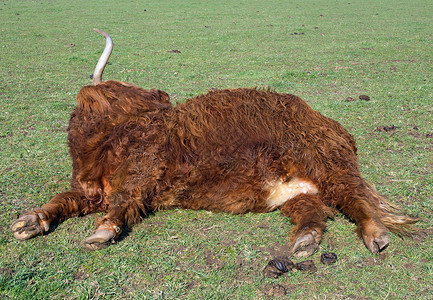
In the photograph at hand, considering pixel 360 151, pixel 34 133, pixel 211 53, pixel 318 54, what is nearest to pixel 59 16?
pixel 211 53

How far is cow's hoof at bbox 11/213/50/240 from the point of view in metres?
3.10

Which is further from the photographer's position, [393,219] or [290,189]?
[290,189]

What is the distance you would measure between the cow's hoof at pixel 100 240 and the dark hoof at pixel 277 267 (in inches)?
45.0

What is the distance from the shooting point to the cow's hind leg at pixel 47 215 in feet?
10.2

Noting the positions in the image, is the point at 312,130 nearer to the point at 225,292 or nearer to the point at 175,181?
the point at 175,181

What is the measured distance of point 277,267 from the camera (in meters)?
2.79

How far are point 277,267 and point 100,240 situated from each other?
1.27 metres

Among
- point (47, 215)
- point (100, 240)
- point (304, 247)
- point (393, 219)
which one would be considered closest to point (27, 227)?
point (47, 215)

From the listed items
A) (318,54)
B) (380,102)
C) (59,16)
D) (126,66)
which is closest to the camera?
(380,102)

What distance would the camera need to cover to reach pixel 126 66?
976 cm

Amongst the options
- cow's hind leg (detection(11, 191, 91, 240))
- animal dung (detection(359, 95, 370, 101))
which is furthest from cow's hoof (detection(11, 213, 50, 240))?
animal dung (detection(359, 95, 370, 101))

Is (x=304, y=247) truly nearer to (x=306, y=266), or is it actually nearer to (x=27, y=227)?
(x=306, y=266)

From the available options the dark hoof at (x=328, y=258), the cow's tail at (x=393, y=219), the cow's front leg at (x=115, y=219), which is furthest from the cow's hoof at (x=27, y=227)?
the cow's tail at (x=393, y=219)

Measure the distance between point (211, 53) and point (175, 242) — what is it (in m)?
9.12
